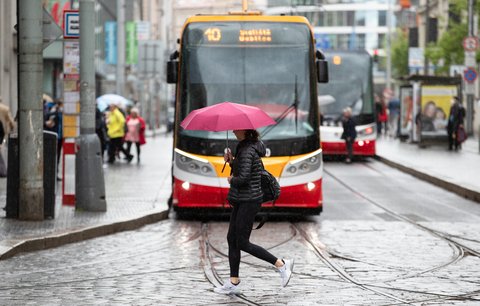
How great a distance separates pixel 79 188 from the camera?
17609 millimetres

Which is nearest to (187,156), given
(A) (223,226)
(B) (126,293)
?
(A) (223,226)

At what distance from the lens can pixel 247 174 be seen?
1046 cm

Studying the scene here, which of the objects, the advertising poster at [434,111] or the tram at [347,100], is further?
the advertising poster at [434,111]

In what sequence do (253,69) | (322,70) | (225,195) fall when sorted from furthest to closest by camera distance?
(253,69) < (322,70) < (225,195)

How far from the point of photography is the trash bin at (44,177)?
1634 cm

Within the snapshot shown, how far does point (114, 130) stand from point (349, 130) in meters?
6.29

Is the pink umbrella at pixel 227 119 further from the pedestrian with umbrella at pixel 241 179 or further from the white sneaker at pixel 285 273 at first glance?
the white sneaker at pixel 285 273

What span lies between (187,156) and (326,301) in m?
7.75

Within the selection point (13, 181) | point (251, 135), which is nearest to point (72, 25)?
point (13, 181)

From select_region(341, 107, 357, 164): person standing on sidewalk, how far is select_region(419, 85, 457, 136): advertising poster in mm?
7322

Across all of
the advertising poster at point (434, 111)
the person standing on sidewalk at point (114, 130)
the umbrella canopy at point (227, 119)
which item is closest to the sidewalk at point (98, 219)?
the umbrella canopy at point (227, 119)

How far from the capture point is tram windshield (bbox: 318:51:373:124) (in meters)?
34.9

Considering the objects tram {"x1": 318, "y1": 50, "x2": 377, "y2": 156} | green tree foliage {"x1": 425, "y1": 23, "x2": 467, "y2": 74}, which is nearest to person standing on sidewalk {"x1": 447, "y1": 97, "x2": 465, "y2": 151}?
tram {"x1": 318, "y1": 50, "x2": 377, "y2": 156}

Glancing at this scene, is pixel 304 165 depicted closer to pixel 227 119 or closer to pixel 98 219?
pixel 98 219
